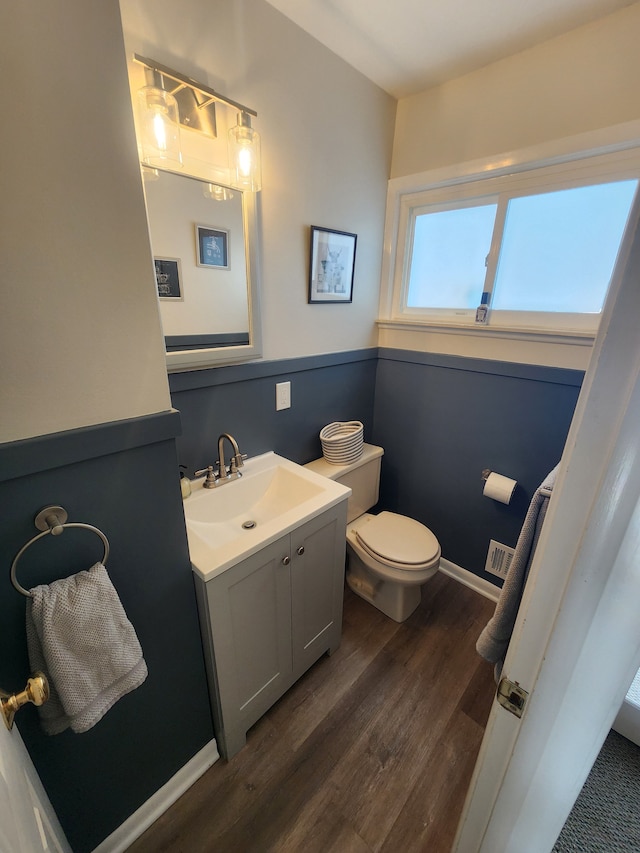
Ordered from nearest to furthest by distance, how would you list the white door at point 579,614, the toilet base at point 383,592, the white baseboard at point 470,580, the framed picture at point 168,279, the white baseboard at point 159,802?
the white door at point 579,614, the white baseboard at point 159,802, the framed picture at point 168,279, the toilet base at point 383,592, the white baseboard at point 470,580

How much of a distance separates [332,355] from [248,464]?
2.28 ft

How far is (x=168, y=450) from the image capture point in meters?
0.85

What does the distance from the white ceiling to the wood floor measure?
249cm

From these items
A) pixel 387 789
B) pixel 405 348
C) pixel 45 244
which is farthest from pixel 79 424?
pixel 405 348

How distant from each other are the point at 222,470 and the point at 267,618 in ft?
1.83

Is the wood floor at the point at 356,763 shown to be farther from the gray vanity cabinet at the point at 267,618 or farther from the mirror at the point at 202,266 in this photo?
the mirror at the point at 202,266

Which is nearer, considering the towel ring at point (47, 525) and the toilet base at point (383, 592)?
the towel ring at point (47, 525)

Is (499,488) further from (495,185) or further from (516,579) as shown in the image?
(495,185)

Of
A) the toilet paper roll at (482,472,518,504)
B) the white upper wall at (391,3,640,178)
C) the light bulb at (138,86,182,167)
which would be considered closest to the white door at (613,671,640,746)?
the toilet paper roll at (482,472,518,504)

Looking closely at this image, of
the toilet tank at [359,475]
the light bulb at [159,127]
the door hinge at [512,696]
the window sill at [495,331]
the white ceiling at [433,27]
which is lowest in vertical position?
the toilet tank at [359,475]

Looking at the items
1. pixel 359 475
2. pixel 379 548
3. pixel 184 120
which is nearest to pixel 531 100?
pixel 184 120

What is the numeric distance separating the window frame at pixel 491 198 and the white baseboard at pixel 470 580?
4.37 feet

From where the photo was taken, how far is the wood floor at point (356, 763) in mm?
1083

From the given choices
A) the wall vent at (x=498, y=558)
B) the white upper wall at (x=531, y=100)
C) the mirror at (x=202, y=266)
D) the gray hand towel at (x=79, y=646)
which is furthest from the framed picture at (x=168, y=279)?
the wall vent at (x=498, y=558)
